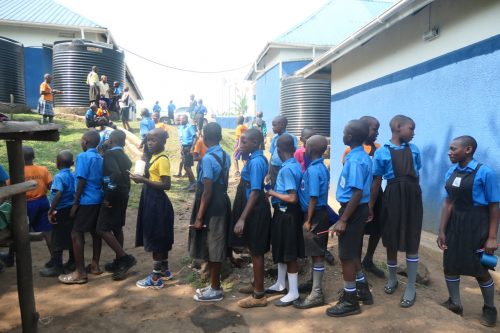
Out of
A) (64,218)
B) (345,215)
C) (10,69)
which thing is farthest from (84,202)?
(10,69)

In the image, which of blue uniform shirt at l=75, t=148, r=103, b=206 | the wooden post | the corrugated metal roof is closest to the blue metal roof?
the corrugated metal roof

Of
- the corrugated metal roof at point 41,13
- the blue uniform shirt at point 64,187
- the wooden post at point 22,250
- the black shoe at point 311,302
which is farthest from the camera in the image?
the corrugated metal roof at point 41,13

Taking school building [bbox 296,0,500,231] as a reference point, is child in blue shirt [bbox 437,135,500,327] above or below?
below

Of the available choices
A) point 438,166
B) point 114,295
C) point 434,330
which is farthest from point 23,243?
point 438,166

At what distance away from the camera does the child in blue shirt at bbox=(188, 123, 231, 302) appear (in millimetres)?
3617

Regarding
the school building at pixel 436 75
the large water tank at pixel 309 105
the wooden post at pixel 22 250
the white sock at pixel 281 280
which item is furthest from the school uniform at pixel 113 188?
the large water tank at pixel 309 105

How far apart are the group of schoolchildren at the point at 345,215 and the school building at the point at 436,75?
1.75 metres

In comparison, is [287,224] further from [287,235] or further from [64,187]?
[64,187]

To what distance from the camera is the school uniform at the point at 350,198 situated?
3247mm

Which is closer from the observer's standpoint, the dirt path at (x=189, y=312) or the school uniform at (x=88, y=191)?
the dirt path at (x=189, y=312)

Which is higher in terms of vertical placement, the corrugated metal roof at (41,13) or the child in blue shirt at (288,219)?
the corrugated metal roof at (41,13)

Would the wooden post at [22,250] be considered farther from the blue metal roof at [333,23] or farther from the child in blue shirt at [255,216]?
the blue metal roof at [333,23]

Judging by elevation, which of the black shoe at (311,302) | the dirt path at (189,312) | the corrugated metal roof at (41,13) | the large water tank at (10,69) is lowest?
the dirt path at (189,312)

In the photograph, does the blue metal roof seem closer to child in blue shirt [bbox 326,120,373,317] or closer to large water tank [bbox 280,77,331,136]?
large water tank [bbox 280,77,331,136]
